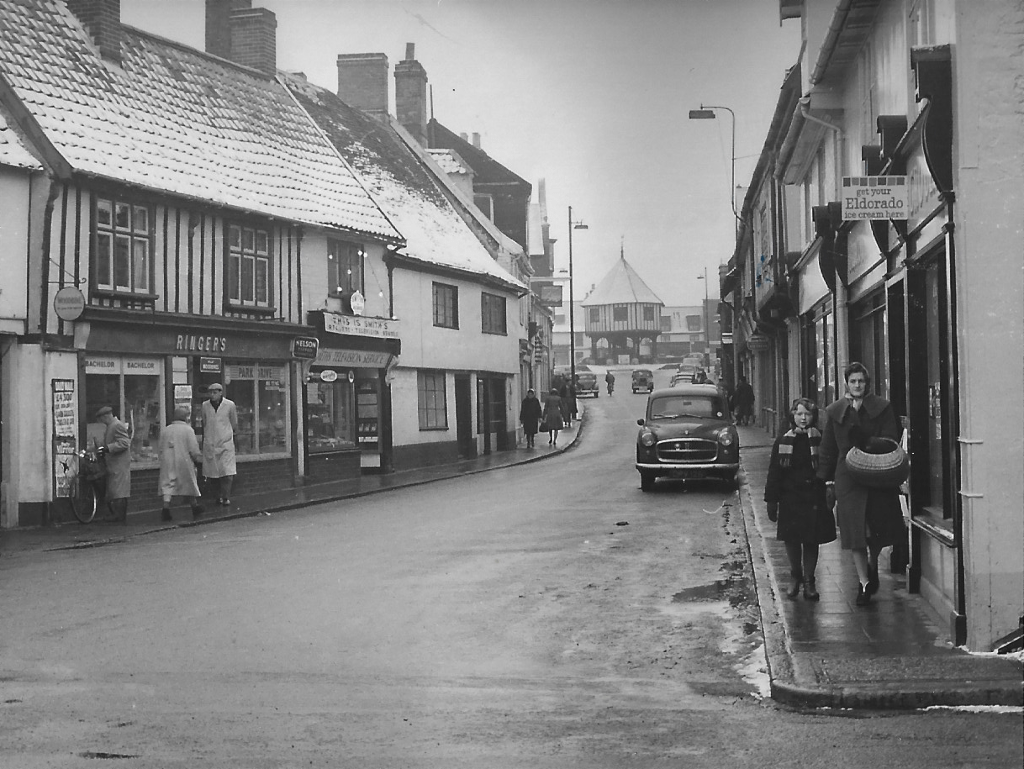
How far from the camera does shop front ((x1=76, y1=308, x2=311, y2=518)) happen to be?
1908 cm

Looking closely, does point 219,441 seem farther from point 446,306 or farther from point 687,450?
point 446,306

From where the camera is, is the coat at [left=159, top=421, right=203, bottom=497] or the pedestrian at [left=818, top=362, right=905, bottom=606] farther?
the coat at [left=159, top=421, right=203, bottom=497]

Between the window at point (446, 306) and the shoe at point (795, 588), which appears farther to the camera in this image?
the window at point (446, 306)

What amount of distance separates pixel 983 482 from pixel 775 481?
2.48m

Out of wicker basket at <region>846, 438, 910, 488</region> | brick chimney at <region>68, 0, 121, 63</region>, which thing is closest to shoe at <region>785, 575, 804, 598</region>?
wicker basket at <region>846, 438, 910, 488</region>

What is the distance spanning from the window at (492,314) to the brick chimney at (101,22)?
14.1 metres

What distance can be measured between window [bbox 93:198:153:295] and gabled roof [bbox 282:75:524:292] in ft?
31.1

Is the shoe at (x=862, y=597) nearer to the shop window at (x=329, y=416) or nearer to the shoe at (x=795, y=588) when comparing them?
the shoe at (x=795, y=588)

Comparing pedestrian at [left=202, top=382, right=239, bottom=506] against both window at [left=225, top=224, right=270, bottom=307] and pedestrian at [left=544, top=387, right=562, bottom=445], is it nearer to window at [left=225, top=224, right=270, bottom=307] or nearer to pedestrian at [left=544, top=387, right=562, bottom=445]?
window at [left=225, top=224, right=270, bottom=307]

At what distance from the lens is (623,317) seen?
110625mm

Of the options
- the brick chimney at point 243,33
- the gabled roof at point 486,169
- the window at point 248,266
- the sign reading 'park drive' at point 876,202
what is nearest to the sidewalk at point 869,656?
the sign reading 'park drive' at point 876,202

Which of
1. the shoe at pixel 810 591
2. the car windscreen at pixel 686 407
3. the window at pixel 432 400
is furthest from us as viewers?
the window at pixel 432 400

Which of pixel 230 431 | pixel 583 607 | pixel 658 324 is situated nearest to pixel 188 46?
pixel 230 431

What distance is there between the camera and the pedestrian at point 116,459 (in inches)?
688
